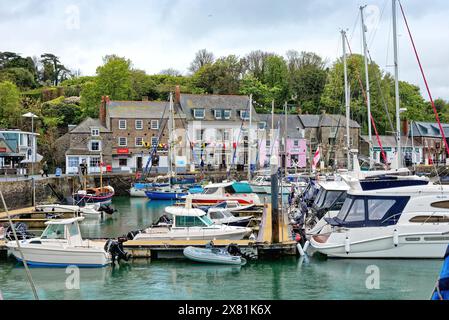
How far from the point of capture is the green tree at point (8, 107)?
7269cm

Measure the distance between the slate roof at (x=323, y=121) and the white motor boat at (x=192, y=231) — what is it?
2158 inches

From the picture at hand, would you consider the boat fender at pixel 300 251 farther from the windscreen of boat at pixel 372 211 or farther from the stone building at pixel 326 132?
the stone building at pixel 326 132

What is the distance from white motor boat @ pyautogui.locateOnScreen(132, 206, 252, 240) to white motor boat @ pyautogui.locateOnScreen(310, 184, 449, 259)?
14.7 feet

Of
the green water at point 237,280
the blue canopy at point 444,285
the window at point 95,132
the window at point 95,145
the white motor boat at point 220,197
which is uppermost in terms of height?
the window at point 95,132

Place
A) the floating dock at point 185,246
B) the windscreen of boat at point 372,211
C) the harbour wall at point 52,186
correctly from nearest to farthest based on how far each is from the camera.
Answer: the windscreen of boat at point 372,211
the floating dock at point 185,246
the harbour wall at point 52,186

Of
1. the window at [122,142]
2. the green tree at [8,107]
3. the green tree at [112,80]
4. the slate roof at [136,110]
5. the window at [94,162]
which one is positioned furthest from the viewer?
the green tree at [112,80]

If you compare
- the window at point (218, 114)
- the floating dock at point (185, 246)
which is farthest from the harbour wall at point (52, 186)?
the floating dock at point (185, 246)

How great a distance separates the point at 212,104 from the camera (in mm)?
72750

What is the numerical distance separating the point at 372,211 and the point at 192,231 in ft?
27.1

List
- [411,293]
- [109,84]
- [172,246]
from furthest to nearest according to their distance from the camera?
[109,84] < [172,246] < [411,293]

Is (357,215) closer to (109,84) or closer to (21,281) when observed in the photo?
(21,281)

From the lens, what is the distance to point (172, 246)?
23.7 meters

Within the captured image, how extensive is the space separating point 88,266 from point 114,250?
1331 millimetres
